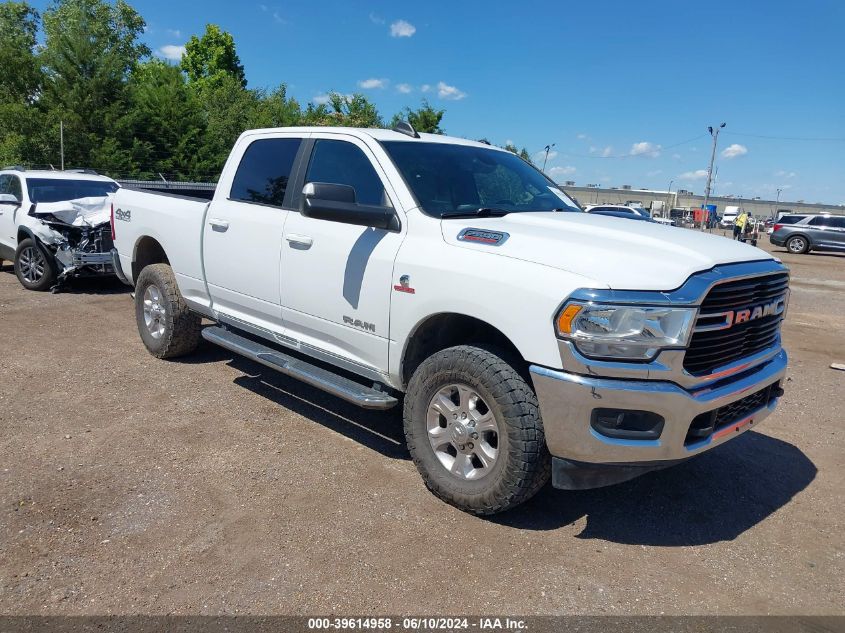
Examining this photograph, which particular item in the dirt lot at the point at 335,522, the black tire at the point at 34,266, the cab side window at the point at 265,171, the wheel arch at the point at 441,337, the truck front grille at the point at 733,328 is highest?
the cab side window at the point at 265,171

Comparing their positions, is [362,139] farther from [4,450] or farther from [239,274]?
[4,450]

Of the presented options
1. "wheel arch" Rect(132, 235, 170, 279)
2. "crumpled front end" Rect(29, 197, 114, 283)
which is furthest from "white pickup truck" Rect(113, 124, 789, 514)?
"crumpled front end" Rect(29, 197, 114, 283)

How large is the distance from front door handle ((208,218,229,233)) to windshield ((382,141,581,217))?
158cm

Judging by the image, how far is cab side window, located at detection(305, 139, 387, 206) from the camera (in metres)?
4.07

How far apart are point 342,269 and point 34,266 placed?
759 cm

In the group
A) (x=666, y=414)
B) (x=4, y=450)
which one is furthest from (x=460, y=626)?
(x=4, y=450)

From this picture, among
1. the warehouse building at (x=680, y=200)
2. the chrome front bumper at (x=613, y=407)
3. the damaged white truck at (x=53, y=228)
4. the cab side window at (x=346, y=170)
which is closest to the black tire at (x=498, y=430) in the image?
the chrome front bumper at (x=613, y=407)

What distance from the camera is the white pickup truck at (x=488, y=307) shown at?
293 cm

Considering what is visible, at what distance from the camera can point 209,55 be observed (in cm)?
5212

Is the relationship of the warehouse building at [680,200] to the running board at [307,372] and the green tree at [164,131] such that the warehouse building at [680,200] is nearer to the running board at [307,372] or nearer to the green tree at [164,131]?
the green tree at [164,131]

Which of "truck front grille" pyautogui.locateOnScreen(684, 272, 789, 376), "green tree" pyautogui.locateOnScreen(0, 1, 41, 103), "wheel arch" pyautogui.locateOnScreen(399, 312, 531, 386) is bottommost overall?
"wheel arch" pyautogui.locateOnScreen(399, 312, 531, 386)

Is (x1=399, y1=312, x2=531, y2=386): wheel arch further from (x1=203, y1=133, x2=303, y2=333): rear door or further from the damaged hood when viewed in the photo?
the damaged hood

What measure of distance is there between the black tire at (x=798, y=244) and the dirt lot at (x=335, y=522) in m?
23.8

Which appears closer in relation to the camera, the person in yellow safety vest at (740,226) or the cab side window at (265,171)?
the cab side window at (265,171)
